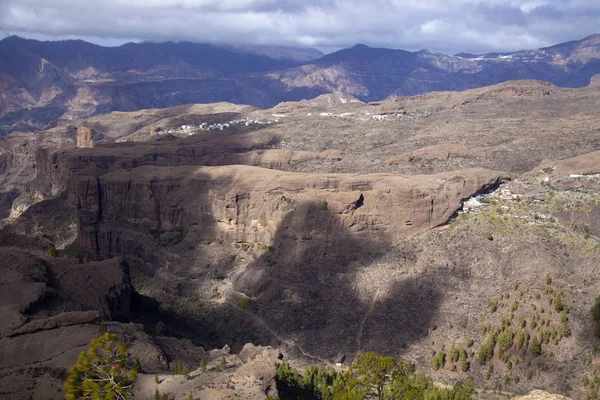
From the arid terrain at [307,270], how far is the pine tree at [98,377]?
3.72 metres

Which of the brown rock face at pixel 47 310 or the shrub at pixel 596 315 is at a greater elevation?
the brown rock face at pixel 47 310

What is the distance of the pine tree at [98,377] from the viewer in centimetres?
2664

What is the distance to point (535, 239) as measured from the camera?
51.4m

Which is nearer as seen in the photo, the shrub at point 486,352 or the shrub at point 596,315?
the shrub at point 596,315

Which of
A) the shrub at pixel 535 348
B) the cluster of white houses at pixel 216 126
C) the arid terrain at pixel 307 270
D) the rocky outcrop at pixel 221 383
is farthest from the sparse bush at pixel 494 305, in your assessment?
the cluster of white houses at pixel 216 126

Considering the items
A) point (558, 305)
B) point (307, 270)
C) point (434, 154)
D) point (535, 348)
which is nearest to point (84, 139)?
point (434, 154)

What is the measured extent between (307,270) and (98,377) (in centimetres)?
2861

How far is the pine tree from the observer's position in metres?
26.6

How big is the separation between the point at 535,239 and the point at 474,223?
563 cm

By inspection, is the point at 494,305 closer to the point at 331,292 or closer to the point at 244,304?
the point at 331,292

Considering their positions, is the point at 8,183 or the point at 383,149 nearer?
the point at 383,149

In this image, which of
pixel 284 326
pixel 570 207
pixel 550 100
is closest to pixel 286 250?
pixel 284 326

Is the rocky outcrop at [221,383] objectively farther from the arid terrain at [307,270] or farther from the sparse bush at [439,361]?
the sparse bush at [439,361]

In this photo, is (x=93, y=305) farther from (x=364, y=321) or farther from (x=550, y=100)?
(x=550, y=100)
